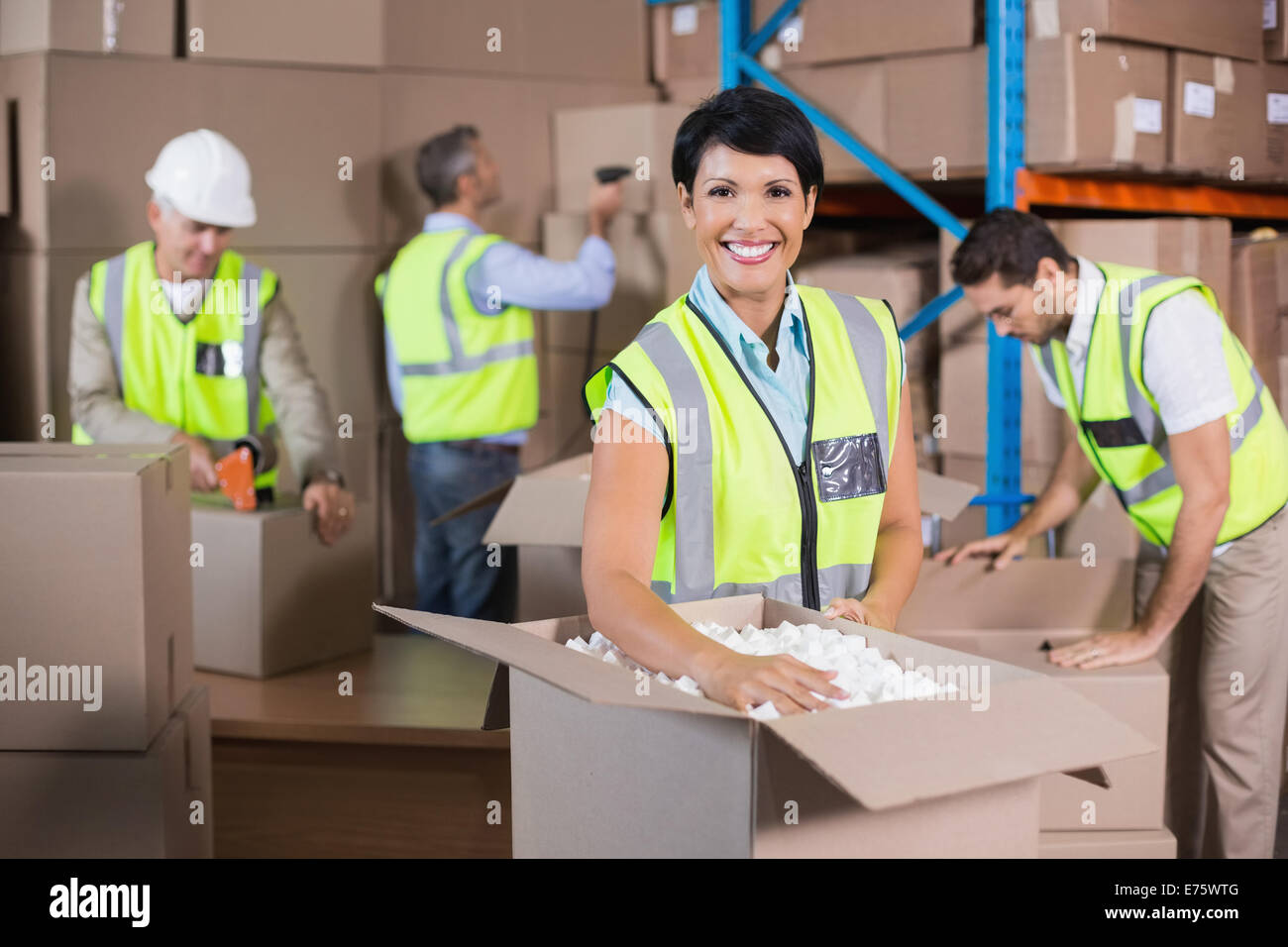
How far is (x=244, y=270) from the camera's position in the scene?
3275mm

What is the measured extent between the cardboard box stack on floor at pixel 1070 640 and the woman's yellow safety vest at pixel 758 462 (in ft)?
2.68

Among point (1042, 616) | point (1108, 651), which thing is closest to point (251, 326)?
point (1042, 616)

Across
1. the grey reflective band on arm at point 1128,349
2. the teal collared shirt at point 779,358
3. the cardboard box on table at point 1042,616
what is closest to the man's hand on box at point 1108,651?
the cardboard box on table at point 1042,616

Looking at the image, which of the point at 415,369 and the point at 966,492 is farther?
the point at 415,369

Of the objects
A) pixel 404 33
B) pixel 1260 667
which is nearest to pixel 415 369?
pixel 404 33

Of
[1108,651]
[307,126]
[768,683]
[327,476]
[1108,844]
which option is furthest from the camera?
[307,126]

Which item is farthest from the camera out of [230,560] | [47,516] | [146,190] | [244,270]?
[146,190]

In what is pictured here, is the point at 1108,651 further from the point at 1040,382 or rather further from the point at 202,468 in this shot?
the point at 202,468

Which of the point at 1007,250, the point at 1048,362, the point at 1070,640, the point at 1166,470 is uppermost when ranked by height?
the point at 1007,250

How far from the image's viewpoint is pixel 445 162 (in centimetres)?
397

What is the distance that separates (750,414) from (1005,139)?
184 cm

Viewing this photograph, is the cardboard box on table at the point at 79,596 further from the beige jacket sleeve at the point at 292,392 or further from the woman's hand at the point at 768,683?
the beige jacket sleeve at the point at 292,392

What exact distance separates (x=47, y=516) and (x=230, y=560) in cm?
100
